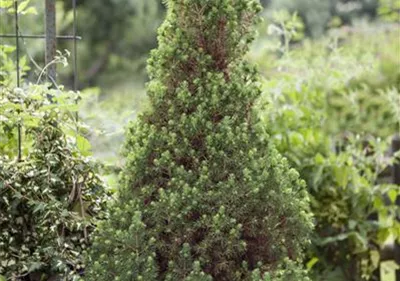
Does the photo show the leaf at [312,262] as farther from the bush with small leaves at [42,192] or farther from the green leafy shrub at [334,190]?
the bush with small leaves at [42,192]

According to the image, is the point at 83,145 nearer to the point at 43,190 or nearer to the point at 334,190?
the point at 43,190

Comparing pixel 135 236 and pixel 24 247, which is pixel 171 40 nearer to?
pixel 135 236

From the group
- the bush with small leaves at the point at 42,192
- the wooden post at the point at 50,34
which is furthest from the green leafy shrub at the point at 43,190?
the wooden post at the point at 50,34

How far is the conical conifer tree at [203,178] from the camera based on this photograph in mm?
2617

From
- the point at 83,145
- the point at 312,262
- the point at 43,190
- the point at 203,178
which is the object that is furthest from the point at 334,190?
the point at 203,178

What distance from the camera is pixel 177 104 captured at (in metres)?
2.73

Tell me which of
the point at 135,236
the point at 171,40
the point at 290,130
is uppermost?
the point at 290,130

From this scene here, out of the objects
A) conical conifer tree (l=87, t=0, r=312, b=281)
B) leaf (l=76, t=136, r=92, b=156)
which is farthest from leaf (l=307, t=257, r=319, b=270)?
conical conifer tree (l=87, t=0, r=312, b=281)

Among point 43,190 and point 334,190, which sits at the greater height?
point 334,190

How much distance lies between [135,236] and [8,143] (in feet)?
3.96

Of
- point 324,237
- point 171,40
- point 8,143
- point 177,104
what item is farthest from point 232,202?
point 324,237

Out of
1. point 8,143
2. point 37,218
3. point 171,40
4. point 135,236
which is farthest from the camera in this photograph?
point 8,143

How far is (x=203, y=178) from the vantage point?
104 inches

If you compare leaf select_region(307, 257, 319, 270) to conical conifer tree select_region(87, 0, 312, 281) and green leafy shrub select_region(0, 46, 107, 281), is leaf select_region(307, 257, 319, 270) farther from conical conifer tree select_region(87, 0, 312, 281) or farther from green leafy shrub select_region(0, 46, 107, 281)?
conical conifer tree select_region(87, 0, 312, 281)
